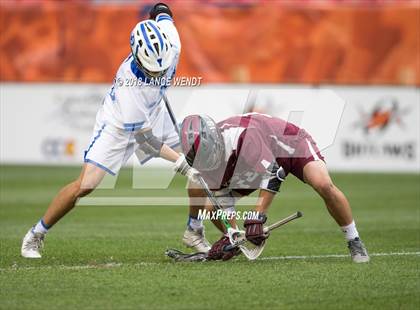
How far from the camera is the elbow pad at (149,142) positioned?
931 cm

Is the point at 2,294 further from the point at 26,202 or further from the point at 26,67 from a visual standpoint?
the point at 26,67

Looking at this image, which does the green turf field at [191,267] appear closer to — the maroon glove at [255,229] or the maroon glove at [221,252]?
the maroon glove at [221,252]

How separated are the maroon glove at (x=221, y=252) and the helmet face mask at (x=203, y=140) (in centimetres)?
75

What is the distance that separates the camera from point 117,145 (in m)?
9.19

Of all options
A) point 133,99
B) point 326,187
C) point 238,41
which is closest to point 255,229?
point 326,187

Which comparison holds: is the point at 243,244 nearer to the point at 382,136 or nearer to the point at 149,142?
the point at 149,142

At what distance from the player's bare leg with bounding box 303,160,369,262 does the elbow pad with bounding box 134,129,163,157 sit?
1.61 metres

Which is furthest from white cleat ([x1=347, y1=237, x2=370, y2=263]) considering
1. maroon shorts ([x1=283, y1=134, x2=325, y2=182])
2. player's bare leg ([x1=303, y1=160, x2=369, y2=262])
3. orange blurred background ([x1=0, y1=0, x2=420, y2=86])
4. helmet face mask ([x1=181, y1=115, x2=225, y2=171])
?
orange blurred background ([x1=0, y1=0, x2=420, y2=86])

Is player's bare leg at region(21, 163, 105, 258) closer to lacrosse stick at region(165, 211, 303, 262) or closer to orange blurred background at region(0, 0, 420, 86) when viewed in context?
lacrosse stick at region(165, 211, 303, 262)

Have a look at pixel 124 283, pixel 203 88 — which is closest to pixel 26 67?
pixel 203 88

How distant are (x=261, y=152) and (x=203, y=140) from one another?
0.51m

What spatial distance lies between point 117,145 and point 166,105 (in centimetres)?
89

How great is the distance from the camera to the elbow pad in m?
9.31

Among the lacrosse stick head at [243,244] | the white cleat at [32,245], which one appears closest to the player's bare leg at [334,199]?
the lacrosse stick head at [243,244]
